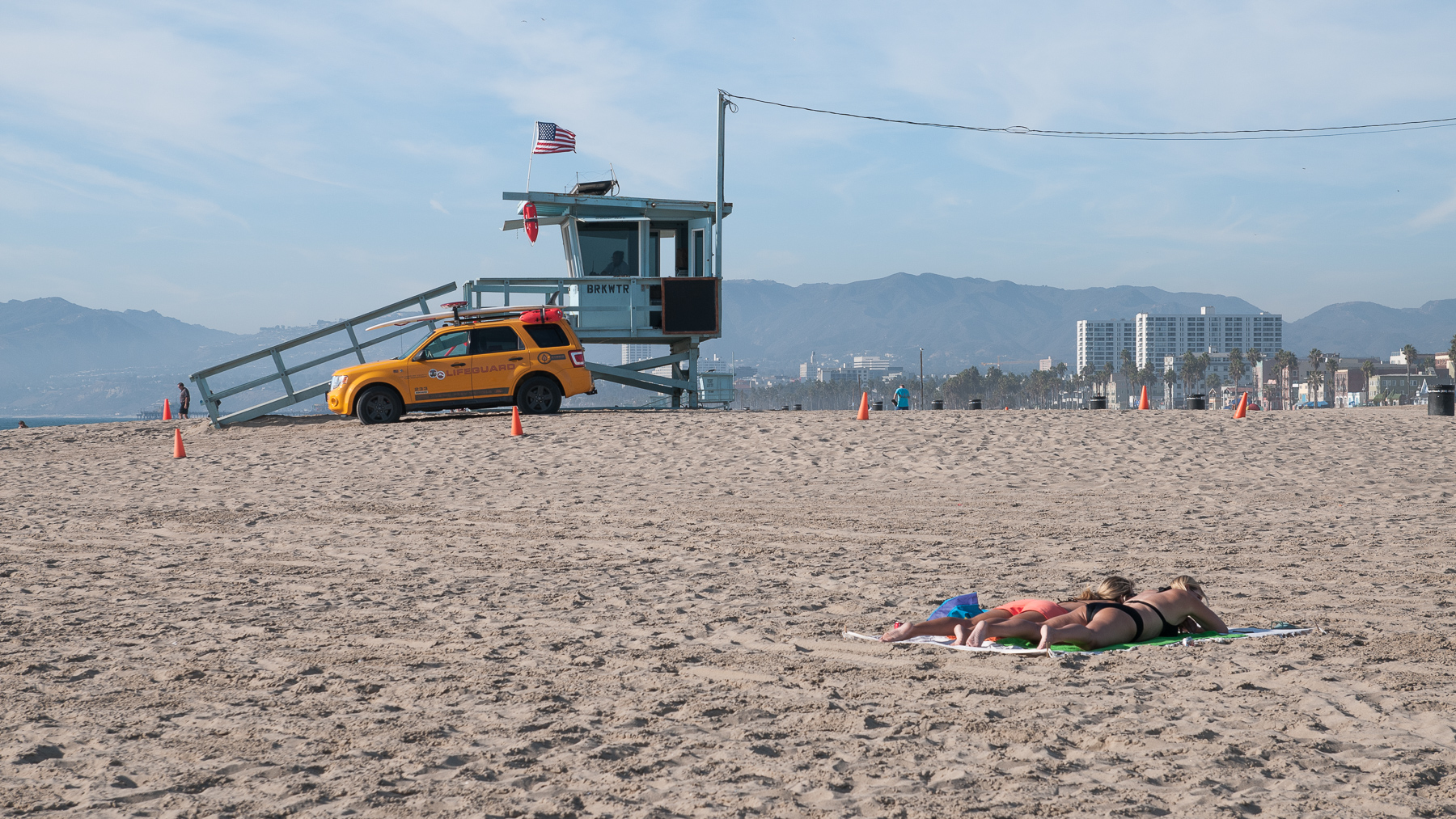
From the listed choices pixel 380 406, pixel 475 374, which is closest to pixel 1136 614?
pixel 475 374

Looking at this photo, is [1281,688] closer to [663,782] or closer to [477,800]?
[663,782]

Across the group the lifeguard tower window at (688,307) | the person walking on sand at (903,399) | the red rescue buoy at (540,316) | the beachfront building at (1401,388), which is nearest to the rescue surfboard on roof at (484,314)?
the red rescue buoy at (540,316)

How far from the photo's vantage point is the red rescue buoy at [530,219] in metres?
27.3

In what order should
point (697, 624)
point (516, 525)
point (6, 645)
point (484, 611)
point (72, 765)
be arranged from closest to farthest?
point (72, 765)
point (6, 645)
point (697, 624)
point (484, 611)
point (516, 525)

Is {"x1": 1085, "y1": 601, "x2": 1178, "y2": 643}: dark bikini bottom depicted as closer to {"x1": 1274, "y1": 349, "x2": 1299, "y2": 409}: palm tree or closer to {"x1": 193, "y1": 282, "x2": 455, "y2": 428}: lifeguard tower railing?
{"x1": 193, "y1": 282, "x2": 455, "y2": 428}: lifeguard tower railing

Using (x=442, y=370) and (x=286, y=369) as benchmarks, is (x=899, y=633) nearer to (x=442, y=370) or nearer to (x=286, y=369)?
(x=442, y=370)

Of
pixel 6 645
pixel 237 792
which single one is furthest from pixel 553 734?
pixel 6 645

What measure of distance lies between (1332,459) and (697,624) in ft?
39.9

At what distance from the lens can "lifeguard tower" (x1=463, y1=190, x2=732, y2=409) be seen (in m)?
26.4

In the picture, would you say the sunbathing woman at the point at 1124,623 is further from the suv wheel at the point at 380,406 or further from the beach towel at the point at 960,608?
the suv wheel at the point at 380,406

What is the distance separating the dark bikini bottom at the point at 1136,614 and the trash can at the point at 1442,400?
20.0m

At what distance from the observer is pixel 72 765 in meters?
3.98

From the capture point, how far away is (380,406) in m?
20.3

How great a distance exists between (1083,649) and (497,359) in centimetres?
1643
